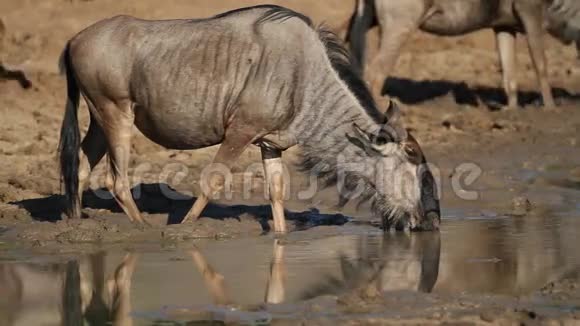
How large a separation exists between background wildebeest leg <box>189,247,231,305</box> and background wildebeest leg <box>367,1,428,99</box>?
630 cm

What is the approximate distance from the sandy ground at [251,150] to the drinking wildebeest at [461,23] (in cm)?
50

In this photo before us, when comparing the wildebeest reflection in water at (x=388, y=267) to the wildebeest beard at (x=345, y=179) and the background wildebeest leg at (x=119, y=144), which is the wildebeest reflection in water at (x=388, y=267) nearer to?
the wildebeest beard at (x=345, y=179)

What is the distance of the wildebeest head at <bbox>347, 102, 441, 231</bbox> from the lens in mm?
10703

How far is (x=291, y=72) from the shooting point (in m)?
10.8

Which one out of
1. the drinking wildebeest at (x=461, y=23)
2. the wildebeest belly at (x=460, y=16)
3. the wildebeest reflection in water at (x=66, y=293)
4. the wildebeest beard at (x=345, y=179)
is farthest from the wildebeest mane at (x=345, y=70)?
the wildebeest belly at (x=460, y=16)

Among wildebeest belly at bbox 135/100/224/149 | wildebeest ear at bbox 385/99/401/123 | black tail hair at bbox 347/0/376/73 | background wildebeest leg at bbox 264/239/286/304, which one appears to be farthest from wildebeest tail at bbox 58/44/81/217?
black tail hair at bbox 347/0/376/73

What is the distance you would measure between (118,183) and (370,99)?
2.06 metres

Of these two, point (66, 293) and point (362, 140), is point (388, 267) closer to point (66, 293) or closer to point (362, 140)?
point (362, 140)

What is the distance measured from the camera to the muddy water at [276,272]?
809cm

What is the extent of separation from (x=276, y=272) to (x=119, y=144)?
2.48 metres

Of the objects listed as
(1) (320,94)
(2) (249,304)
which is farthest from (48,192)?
(2) (249,304)

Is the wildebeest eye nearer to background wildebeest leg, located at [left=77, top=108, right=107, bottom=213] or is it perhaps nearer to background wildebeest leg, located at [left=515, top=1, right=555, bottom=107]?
background wildebeest leg, located at [left=77, top=108, right=107, bottom=213]

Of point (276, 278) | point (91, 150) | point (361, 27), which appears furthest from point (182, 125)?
point (361, 27)

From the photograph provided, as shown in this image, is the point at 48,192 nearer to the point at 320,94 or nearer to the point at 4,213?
the point at 4,213
